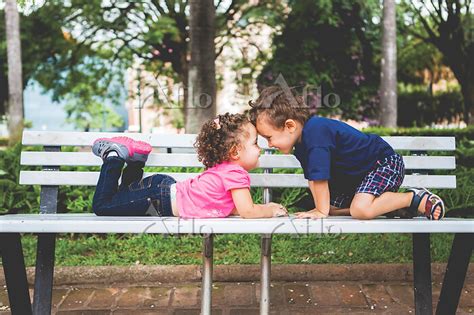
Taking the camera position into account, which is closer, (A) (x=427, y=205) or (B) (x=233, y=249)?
(A) (x=427, y=205)

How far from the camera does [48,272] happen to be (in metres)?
2.52

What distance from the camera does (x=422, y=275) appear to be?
2.56 m

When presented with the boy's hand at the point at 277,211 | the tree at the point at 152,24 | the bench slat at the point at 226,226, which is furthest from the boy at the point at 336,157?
the tree at the point at 152,24

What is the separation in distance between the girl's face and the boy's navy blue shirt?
8.7 inches

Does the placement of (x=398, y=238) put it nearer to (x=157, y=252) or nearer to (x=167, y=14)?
(x=157, y=252)

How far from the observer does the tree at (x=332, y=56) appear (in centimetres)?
1490

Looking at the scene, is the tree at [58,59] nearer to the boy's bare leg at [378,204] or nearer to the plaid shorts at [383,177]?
the plaid shorts at [383,177]

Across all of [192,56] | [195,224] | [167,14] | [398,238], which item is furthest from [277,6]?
[195,224]

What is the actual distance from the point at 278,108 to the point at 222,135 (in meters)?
0.28

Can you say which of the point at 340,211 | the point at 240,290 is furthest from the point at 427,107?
the point at 340,211

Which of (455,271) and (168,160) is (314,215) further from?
(168,160)

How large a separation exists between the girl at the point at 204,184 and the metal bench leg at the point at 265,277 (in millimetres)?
129

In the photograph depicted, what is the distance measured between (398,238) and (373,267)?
93cm

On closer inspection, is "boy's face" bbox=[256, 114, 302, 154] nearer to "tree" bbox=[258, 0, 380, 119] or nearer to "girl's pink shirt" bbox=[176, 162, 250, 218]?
"girl's pink shirt" bbox=[176, 162, 250, 218]
